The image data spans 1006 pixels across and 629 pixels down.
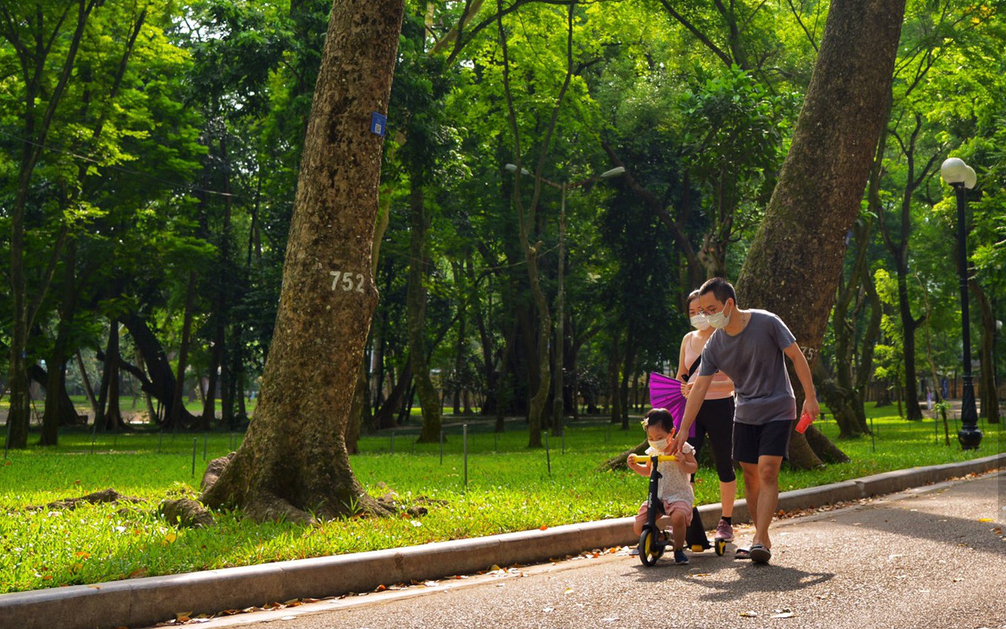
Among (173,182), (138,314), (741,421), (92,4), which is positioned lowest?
(741,421)

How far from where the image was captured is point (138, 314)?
1720 inches

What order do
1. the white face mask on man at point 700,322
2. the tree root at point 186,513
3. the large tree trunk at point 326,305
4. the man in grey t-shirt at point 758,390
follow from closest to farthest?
1. the man in grey t-shirt at point 758,390
2. the white face mask on man at point 700,322
3. the tree root at point 186,513
4. the large tree trunk at point 326,305

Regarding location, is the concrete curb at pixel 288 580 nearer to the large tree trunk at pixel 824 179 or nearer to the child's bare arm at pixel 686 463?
the child's bare arm at pixel 686 463

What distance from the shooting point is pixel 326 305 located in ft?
28.0

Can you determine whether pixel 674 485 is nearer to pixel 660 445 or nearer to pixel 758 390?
pixel 660 445

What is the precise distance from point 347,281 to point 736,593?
4230 millimetres

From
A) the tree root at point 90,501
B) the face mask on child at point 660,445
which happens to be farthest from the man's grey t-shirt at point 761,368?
the tree root at point 90,501

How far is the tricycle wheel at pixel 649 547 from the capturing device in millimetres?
6931

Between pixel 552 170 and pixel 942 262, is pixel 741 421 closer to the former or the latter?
pixel 552 170

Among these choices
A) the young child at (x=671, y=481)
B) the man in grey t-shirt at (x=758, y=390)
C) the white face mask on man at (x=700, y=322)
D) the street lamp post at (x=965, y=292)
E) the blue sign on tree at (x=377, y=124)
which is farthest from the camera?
the street lamp post at (x=965, y=292)

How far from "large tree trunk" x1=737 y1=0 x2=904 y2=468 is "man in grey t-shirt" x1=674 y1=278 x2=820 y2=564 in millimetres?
6280

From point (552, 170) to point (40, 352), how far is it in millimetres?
16748

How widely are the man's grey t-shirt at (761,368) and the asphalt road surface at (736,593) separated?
1.03 meters

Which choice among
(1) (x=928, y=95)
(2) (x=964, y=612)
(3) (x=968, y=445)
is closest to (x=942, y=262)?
(1) (x=928, y=95)
